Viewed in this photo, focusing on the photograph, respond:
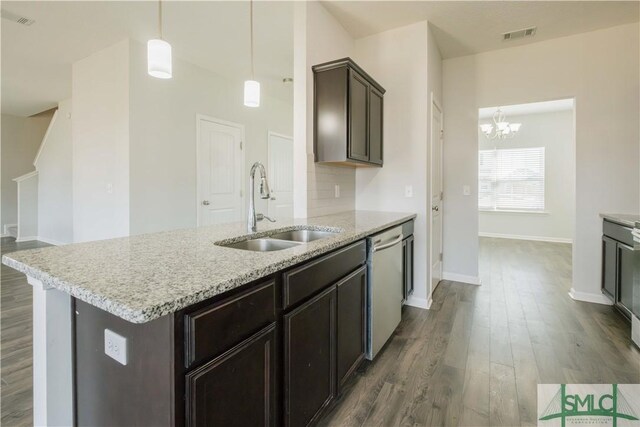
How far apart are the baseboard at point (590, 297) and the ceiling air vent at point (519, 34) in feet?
8.97

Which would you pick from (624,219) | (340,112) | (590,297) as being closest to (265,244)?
(340,112)

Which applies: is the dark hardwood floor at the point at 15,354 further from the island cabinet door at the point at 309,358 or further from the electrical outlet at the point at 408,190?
the electrical outlet at the point at 408,190

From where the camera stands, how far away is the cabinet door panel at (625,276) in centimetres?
252

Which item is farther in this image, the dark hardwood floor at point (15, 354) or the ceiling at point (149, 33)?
the ceiling at point (149, 33)

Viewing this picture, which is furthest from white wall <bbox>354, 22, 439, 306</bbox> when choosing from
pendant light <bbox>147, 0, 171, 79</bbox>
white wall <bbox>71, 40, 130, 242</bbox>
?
white wall <bbox>71, 40, 130, 242</bbox>

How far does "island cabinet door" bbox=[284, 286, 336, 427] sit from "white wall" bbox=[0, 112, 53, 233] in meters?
9.14

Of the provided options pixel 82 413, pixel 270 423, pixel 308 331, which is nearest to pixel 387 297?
pixel 308 331

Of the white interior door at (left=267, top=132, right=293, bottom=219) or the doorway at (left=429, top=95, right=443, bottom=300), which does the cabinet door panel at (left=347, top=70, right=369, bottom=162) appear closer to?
the doorway at (left=429, top=95, right=443, bottom=300)

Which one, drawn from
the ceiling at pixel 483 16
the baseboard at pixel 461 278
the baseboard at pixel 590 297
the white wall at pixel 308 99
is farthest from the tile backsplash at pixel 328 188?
the baseboard at pixel 590 297

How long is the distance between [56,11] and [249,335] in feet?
12.3

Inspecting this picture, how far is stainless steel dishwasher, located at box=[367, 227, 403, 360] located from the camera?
6.64ft

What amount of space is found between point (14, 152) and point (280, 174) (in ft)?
21.8

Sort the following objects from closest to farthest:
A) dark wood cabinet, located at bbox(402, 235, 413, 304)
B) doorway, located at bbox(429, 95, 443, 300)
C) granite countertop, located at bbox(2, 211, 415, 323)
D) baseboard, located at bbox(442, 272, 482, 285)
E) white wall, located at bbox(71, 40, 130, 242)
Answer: granite countertop, located at bbox(2, 211, 415, 323) < dark wood cabinet, located at bbox(402, 235, 413, 304) < doorway, located at bbox(429, 95, 443, 300) < white wall, located at bbox(71, 40, 130, 242) < baseboard, located at bbox(442, 272, 482, 285)

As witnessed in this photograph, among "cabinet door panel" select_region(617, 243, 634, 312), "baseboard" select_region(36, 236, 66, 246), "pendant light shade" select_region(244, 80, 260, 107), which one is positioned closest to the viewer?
"pendant light shade" select_region(244, 80, 260, 107)
